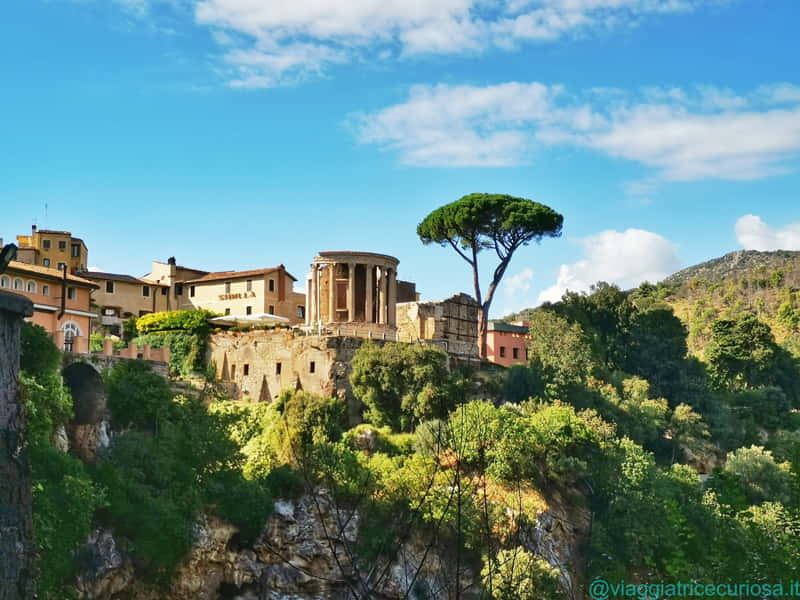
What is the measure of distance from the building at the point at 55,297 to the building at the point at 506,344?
2183 cm

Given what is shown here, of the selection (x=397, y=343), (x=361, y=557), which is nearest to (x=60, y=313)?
(x=397, y=343)

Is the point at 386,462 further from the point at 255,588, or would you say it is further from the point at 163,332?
the point at 163,332

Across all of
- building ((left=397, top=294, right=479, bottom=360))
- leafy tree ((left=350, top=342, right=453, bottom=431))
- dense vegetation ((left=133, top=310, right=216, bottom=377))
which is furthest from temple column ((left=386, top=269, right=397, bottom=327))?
dense vegetation ((left=133, top=310, right=216, bottom=377))

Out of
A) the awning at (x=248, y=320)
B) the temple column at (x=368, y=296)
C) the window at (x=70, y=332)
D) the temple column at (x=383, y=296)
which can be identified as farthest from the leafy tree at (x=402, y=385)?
the window at (x=70, y=332)

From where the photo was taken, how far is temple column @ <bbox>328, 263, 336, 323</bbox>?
156 ft

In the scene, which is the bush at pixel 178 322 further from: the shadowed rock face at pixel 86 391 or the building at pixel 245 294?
the shadowed rock face at pixel 86 391

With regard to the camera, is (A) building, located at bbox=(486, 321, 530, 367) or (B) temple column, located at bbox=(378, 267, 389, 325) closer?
(B) temple column, located at bbox=(378, 267, 389, 325)

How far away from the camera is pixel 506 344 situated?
56.7 m

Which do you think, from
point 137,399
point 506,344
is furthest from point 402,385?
point 506,344

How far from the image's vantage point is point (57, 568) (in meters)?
27.6

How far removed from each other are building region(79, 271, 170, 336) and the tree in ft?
51.8

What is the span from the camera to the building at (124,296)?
177 ft

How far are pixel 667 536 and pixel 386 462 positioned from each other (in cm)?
1169

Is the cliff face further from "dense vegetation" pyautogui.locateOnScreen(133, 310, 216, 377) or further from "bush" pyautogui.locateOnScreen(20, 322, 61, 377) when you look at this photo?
"dense vegetation" pyautogui.locateOnScreen(133, 310, 216, 377)
